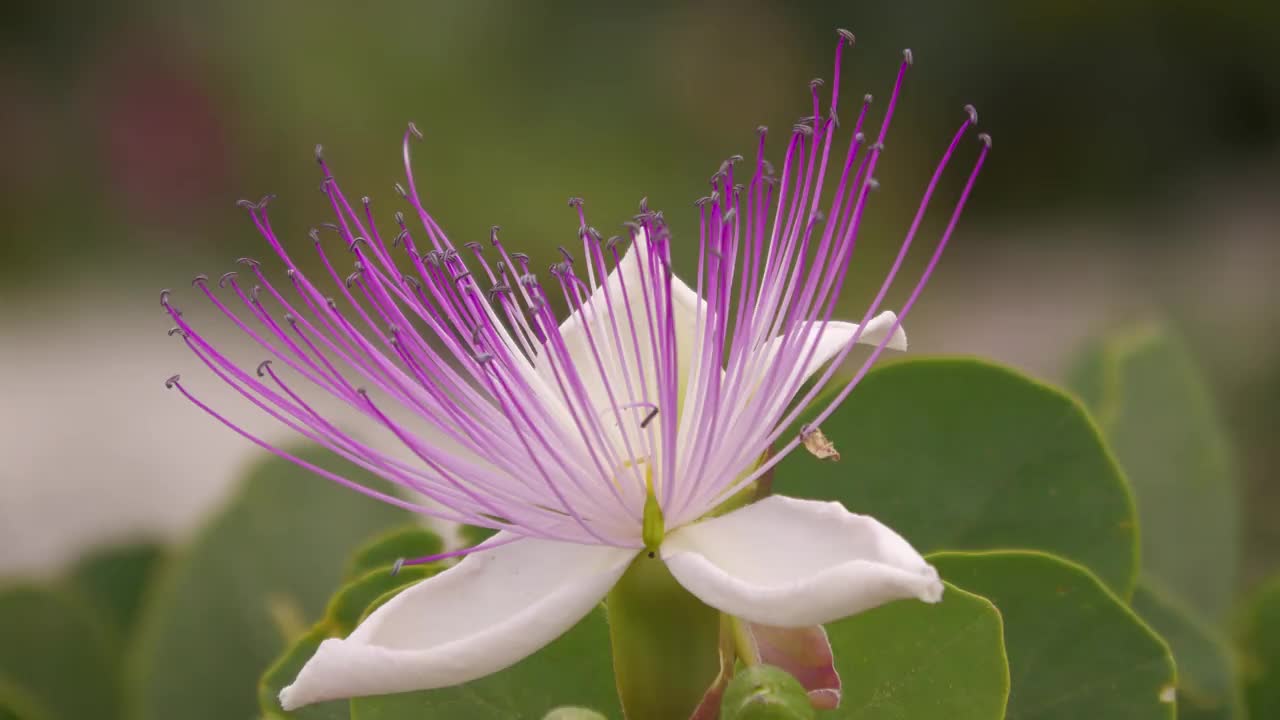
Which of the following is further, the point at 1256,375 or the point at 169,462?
the point at 1256,375

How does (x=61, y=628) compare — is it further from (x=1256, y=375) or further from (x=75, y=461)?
(x=1256, y=375)

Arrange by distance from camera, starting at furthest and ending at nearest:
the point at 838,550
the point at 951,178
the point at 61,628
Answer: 1. the point at 951,178
2. the point at 61,628
3. the point at 838,550

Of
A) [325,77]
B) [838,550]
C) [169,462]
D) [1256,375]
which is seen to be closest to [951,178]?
[1256,375]

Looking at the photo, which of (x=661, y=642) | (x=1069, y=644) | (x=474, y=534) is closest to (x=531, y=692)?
(x=661, y=642)

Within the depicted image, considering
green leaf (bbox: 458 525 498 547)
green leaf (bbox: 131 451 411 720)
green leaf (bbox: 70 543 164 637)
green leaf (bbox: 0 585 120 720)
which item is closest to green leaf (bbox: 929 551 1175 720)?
green leaf (bbox: 458 525 498 547)

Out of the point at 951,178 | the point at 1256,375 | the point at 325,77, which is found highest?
the point at 325,77

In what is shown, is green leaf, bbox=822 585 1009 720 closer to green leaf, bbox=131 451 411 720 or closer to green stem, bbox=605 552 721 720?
green stem, bbox=605 552 721 720

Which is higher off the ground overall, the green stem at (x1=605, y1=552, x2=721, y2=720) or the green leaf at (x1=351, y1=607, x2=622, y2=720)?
the green stem at (x1=605, y1=552, x2=721, y2=720)
